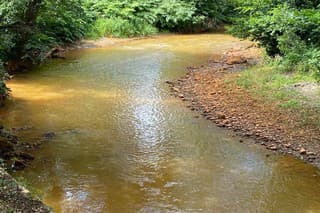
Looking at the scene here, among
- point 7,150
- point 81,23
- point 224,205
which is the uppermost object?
point 81,23

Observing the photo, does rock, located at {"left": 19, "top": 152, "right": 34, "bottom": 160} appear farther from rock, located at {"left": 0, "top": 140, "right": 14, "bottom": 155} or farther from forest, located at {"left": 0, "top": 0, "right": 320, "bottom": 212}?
Result: rock, located at {"left": 0, "top": 140, "right": 14, "bottom": 155}

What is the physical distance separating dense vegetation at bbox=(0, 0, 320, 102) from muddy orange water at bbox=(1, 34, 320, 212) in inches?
54.2

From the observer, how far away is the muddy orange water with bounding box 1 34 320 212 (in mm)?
5211

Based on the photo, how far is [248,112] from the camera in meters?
8.28

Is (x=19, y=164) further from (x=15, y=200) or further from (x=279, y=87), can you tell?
(x=279, y=87)

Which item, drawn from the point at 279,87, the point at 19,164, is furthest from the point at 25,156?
the point at 279,87

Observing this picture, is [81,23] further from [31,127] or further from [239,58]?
[31,127]

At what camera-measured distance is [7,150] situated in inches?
239

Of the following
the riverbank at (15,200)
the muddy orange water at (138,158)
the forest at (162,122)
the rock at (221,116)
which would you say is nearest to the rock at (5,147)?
the forest at (162,122)

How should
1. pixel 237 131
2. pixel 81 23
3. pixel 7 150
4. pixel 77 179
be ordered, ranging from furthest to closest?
pixel 81 23 → pixel 237 131 → pixel 7 150 → pixel 77 179

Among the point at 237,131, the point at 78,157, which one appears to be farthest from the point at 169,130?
the point at 78,157

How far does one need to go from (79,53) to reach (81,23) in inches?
101

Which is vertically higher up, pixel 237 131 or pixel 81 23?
pixel 81 23

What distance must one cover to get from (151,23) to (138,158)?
45.7ft
